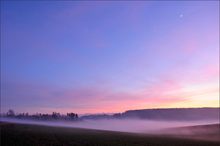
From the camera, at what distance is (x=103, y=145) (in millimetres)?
57688

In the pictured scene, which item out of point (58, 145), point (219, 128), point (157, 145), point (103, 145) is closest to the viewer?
point (58, 145)

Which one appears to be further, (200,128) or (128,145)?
(200,128)

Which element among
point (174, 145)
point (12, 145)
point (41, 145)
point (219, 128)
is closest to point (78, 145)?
point (41, 145)

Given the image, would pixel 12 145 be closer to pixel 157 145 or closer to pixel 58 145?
pixel 58 145

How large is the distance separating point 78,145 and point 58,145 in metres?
4.26

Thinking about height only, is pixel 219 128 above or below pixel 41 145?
below

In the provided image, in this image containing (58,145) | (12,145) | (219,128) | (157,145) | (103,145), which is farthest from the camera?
(219,128)

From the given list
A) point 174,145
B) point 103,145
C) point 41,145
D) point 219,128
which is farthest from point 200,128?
point 41,145

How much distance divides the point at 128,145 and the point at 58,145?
589 inches

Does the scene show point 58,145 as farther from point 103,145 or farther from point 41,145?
point 103,145

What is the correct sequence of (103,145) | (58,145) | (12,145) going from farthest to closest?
1. (103,145)
2. (58,145)
3. (12,145)

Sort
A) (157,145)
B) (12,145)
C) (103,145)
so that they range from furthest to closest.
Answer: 1. (157,145)
2. (103,145)
3. (12,145)

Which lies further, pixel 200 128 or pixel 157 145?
pixel 200 128

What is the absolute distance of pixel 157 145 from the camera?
6500 centimetres
